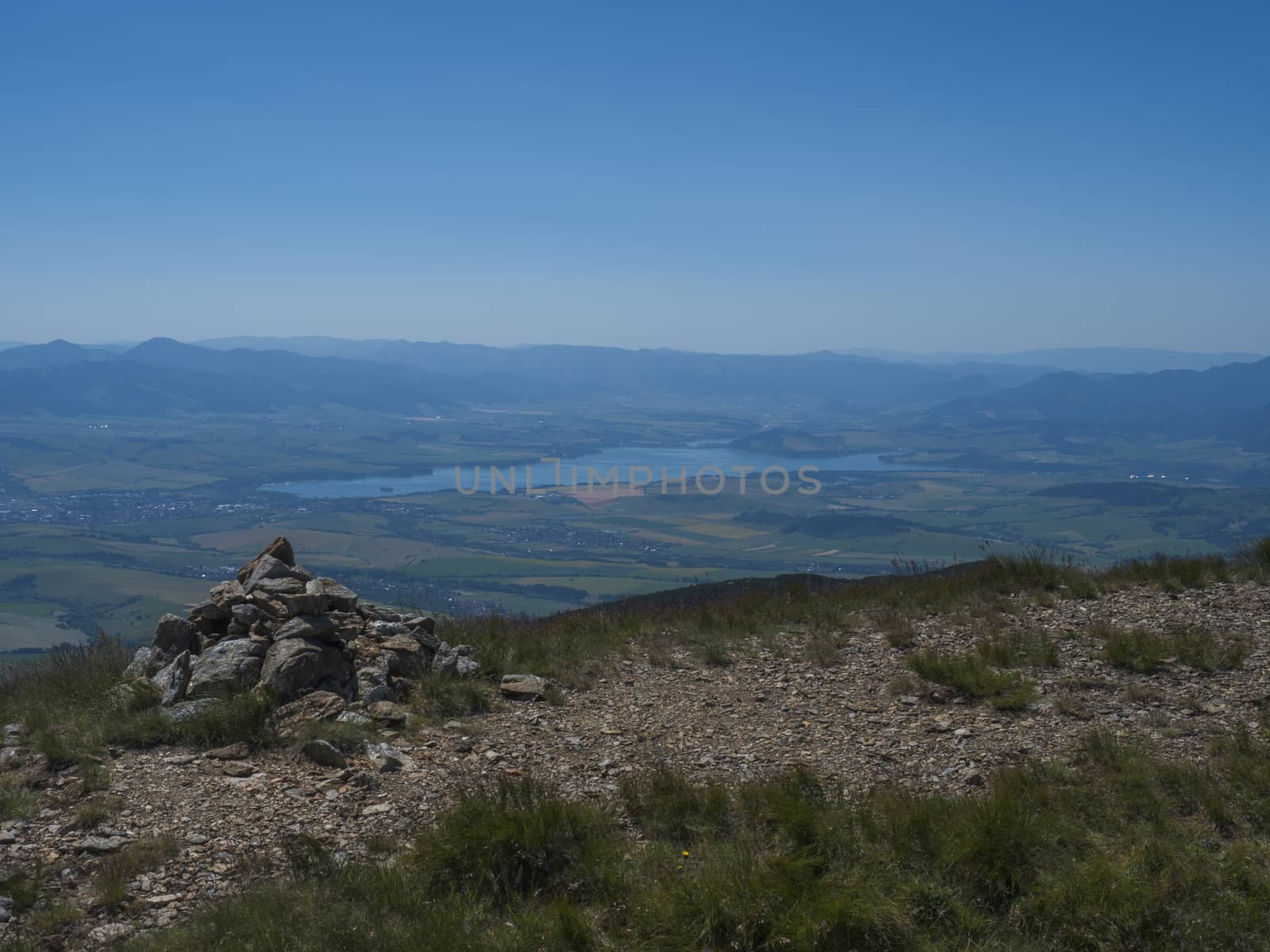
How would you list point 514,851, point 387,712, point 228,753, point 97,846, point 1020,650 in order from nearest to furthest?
1. point 514,851
2. point 97,846
3. point 228,753
4. point 387,712
5. point 1020,650

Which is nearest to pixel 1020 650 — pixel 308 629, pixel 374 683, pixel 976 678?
pixel 976 678

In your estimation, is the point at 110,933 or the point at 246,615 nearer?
the point at 110,933

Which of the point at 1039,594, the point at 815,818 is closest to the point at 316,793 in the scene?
the point at 815,818

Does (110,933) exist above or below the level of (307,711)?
below

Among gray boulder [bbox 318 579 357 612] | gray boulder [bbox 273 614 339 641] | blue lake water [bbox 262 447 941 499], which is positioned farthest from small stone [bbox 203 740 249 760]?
blue lake water [bbox 262 447 941 499]

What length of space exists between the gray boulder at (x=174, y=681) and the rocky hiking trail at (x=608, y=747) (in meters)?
0.64

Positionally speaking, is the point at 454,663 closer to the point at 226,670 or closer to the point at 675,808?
the point at 226,670

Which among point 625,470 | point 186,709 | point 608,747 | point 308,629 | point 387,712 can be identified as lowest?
point 625,470

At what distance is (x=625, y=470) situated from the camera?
146m

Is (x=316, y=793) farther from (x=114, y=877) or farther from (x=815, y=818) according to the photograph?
(x=815, y=818)

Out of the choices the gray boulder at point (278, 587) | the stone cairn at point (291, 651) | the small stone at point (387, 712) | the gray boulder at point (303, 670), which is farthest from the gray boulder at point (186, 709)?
the gray boulder at point (278, 587)

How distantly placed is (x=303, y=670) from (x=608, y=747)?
9.50 ft

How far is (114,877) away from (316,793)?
1384 mm

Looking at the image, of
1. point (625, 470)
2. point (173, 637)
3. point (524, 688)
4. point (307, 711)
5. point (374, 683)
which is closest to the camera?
point (307, 711)
